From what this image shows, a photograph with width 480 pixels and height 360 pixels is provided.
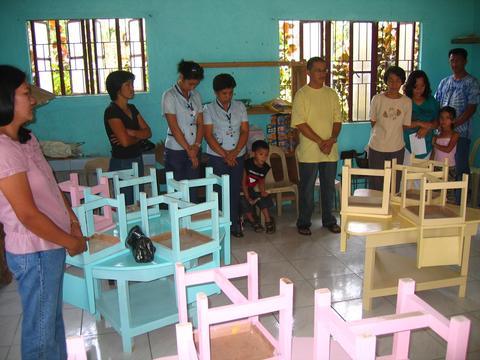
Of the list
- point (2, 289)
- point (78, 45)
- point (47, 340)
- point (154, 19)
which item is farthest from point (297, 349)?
point (78, 45)

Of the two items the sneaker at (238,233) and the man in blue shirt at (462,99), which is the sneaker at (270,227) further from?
the man in blue shirt at (462,99)

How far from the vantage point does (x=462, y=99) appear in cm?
492

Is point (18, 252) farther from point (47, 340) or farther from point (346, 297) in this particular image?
point (346, 297)

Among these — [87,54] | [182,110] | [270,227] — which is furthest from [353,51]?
[87,54]

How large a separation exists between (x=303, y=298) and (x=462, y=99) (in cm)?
309

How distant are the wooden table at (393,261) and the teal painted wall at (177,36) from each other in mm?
3005

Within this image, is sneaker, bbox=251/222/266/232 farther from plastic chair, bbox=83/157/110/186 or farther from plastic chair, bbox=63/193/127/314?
plastic chair, bbox=63/193/127/314

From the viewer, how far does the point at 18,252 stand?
5.86 ft

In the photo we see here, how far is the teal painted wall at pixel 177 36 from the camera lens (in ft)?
16.3

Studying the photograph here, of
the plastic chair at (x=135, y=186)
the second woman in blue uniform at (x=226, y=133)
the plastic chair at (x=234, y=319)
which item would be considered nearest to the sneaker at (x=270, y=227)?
the second woman in blue uniform at (x=226, y=133)

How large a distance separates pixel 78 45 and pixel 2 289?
314cm

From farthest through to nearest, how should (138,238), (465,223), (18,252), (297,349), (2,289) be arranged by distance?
(2,289) → (465,223) → (138,238) → (18,252) → (297,349)

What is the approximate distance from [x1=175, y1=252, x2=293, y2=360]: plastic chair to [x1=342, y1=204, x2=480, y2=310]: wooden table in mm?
1139

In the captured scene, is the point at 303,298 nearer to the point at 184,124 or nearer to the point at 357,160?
the point at 184,124
